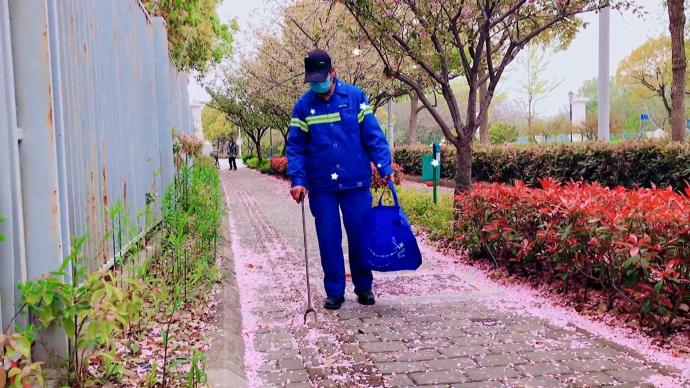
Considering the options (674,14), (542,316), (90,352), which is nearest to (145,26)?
(90,352)

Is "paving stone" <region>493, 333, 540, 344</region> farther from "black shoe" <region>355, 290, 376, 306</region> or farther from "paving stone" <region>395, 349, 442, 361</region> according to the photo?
"black shoe" <region>355, 290, 376, 306</region>

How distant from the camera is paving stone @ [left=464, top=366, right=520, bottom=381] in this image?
3099 mm

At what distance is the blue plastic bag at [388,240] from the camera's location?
14.4 feet

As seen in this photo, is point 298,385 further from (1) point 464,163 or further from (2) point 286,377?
(1) point 464,163

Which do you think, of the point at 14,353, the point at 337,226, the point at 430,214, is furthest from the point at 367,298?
the point at 430,214

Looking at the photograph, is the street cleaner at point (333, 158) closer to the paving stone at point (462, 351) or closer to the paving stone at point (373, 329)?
the paving stone at point (373, 329)

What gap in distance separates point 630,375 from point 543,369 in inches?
16.8

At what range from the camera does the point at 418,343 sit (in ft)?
12.1

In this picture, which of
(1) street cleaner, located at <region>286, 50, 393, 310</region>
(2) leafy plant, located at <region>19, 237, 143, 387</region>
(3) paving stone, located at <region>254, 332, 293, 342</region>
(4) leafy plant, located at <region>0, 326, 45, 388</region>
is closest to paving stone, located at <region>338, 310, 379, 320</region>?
(1) street cleaner, located at <region>286, 50, 393, 310</region>

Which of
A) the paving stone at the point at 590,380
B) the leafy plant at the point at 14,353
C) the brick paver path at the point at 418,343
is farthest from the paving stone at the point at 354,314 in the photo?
the leafy plant at the point at 14,353

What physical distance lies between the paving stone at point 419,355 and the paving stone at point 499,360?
24 cm

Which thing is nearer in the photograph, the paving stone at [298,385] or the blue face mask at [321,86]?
the paving stone at [298,385]

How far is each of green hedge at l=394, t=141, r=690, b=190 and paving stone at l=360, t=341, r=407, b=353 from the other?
4092 millimetres

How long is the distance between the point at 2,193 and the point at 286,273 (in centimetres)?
388
